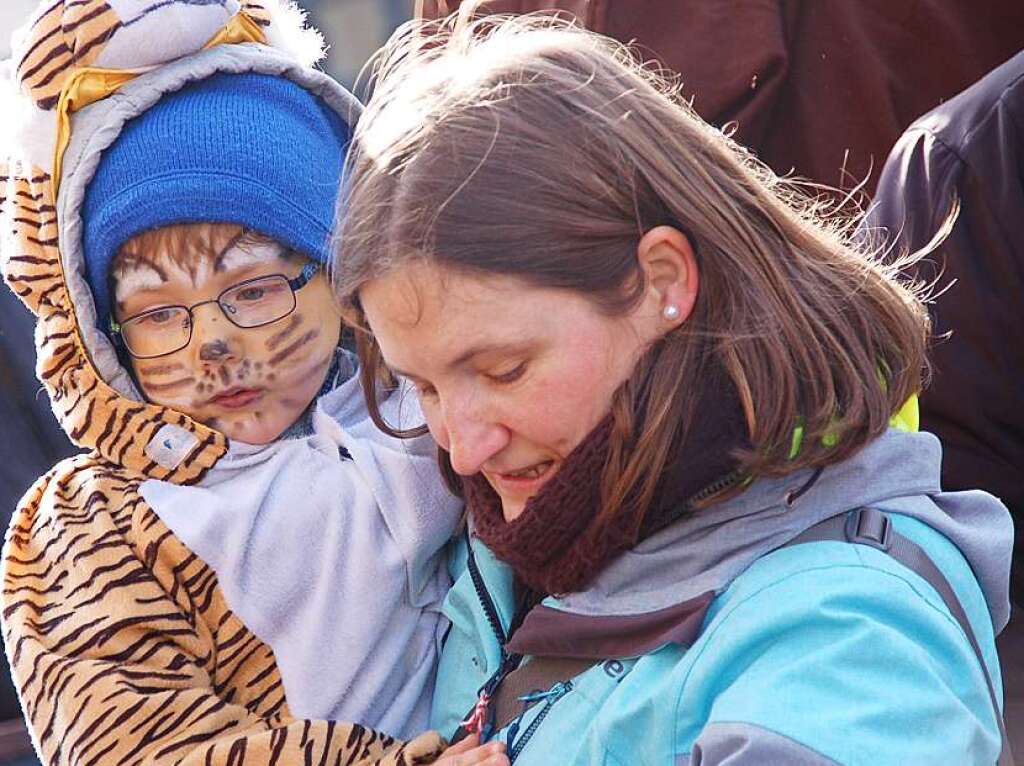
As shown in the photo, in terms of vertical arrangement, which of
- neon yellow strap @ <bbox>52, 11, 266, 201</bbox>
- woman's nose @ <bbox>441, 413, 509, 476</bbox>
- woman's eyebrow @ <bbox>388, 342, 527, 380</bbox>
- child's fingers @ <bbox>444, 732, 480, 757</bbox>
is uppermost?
neon yellow strap @ <bbox>52, 11, 266, 201</bbox>

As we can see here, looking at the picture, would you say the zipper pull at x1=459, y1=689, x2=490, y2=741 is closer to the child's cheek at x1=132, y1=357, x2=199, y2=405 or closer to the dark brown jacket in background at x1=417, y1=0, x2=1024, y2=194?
the child's cheek at x1=132, y1=357, x2=199, y2=405

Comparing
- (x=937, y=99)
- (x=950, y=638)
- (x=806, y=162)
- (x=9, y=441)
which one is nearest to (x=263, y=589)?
(x=950, y=638)

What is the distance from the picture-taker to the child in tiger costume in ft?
6.51

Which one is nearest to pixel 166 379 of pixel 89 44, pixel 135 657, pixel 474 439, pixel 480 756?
pixel 135 657

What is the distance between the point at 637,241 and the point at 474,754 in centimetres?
65

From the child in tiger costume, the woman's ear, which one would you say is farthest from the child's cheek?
the woman's ear

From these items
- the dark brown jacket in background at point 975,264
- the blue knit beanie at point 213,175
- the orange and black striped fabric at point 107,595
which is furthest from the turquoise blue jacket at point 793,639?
the blue knit beanie at point 213,175

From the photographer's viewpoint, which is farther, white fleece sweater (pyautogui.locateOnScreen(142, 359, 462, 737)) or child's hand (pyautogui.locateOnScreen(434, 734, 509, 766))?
white fleece sweater (pyautogui.locateOnScreen(142, 359, 462, 737))

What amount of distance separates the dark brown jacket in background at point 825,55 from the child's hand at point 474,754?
5.14 ft

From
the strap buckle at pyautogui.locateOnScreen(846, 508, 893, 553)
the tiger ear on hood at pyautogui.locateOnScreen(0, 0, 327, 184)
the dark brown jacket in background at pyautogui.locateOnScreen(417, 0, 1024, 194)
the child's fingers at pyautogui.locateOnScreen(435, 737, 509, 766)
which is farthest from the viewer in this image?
the dark brown jacket in background at pyautogui.locateOnScreen(417, 0, 1024, 194)

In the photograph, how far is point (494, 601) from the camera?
75.9 inches

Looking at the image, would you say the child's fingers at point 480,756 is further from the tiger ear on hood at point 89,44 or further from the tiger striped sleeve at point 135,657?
the tiger ear on hood at point 89,44

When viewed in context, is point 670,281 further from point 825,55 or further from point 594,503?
point 825,55

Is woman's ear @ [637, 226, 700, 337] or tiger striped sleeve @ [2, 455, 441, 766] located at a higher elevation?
woman's ear @ [637, 226, 700, 337]
